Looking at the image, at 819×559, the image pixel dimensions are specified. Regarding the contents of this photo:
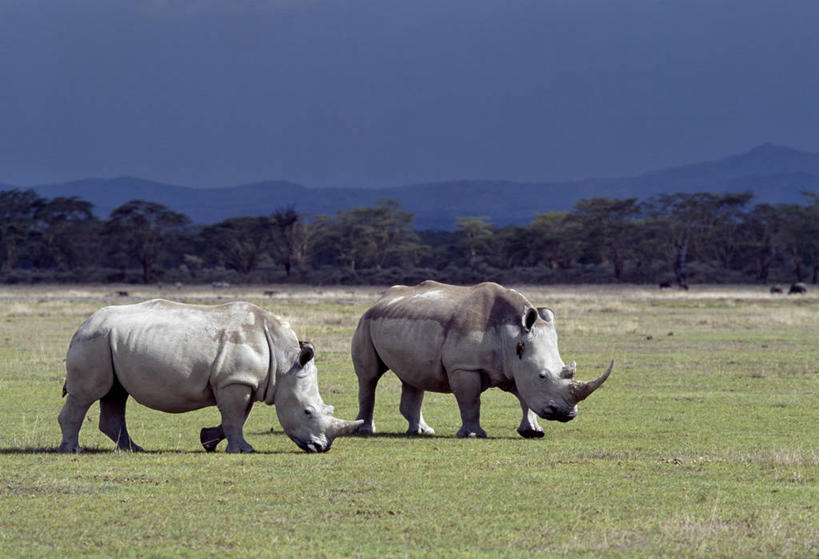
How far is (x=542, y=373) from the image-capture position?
45.7 feet

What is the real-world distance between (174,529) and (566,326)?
31793 mm

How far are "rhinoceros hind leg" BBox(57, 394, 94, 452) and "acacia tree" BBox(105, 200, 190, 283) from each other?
10042 centimetres

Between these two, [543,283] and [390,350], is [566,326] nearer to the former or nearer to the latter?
[390,350]

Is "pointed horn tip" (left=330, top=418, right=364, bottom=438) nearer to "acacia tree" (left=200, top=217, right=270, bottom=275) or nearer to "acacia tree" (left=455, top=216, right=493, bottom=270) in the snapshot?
"acacia tree" (left=200, top=217, right=270, bottom=275)

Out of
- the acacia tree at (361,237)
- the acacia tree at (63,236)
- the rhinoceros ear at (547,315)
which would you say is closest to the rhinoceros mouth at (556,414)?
the rhinoceros ear at (547,315)

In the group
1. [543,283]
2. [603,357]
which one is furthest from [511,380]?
[543,283]

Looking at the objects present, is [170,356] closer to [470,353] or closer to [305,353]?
[305,353]

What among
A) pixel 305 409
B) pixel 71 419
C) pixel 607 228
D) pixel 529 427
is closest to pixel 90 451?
pixel 71 419

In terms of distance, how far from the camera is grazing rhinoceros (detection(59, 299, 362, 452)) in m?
12.5

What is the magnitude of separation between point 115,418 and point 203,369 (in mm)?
1395

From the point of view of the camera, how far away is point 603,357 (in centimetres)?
2767

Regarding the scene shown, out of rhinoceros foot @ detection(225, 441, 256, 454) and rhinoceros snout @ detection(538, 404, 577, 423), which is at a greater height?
rhinoceros snout @ detection(538, 404, 577, 423)

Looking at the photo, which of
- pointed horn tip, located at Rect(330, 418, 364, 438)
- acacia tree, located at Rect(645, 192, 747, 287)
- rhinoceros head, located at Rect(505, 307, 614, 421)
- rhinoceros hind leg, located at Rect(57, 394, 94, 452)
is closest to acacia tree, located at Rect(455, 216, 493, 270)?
acacia tree, located at Rect(645, 192, 747, 287)

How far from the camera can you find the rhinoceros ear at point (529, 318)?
14.1 meters
